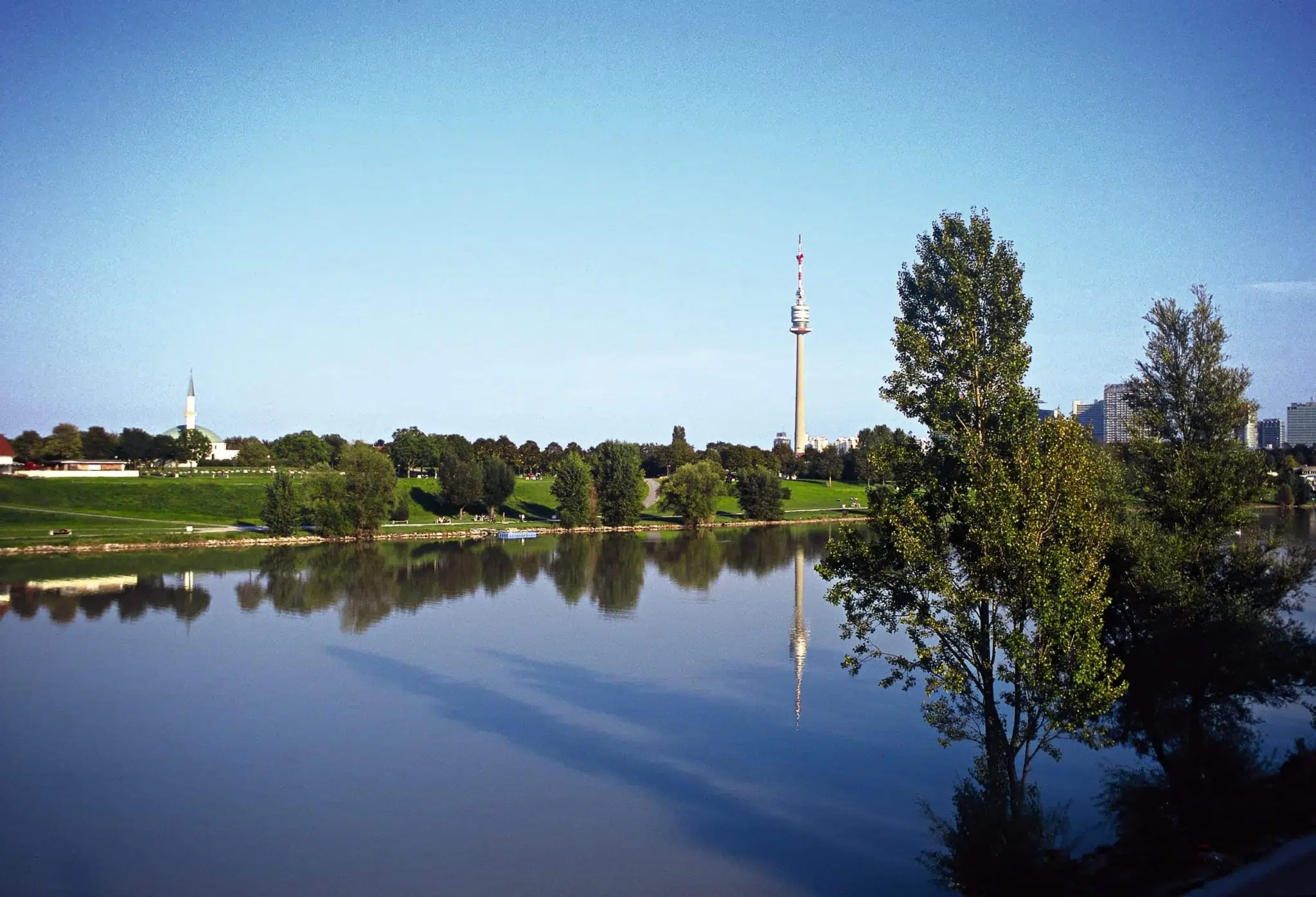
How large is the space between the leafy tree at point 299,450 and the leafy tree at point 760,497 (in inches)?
1965

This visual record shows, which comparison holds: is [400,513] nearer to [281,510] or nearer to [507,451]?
[281,510]

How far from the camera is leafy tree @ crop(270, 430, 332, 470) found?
107 meters

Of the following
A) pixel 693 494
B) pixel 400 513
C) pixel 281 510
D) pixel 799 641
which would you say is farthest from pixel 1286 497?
pixel 281 510

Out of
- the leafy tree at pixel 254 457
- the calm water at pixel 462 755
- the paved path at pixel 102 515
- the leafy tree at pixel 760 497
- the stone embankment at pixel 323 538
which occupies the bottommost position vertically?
the calm water at pixel 462 755

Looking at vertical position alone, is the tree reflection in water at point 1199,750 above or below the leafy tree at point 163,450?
below

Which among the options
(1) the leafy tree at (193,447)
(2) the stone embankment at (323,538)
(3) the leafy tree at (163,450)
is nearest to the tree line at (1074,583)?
(2) the stone embankment at (323,538)

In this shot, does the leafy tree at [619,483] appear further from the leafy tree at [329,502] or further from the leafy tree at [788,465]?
the leafy tree at [788,465]

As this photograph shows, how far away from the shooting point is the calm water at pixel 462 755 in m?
14.0

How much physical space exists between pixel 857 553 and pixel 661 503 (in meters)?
63.2

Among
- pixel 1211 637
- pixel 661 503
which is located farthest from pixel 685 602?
pixel 661 503

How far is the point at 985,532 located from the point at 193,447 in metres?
104

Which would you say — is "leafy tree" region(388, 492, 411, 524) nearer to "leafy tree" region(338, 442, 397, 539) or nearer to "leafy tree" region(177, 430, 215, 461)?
"leafy tree" region(338, 442, 397, 539)

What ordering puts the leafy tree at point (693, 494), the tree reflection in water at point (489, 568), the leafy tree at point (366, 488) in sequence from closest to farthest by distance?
1. the tree reflection in water at point (489, 568)
2. the leafy tree at point (366, 488)
3. the leafy tree at point (693, 494)

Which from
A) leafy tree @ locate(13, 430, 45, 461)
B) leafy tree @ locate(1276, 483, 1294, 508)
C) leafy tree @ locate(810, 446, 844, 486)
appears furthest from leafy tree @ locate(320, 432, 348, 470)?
leafy tree @ locate(1276, 483, 1294, 508)
